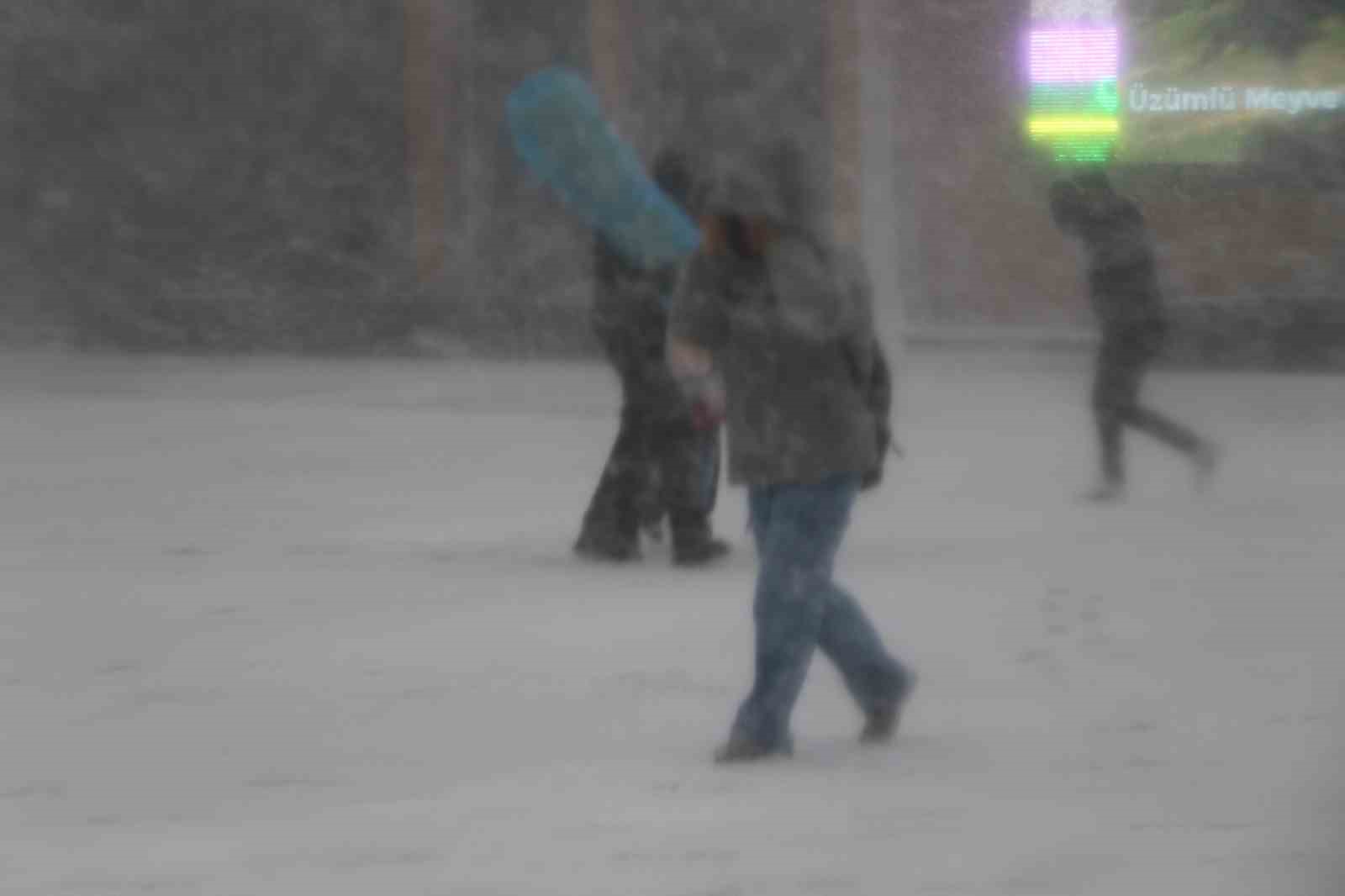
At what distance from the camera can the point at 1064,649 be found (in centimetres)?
773

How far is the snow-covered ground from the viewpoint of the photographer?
549 cm

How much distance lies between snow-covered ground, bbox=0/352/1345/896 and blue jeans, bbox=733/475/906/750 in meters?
0.14

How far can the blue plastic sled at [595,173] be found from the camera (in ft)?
30.0

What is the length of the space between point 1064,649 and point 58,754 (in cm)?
302

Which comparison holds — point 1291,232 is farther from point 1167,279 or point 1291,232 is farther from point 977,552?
point 977,552

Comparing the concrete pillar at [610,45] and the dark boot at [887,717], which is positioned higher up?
the concrete pillar at [610,45]

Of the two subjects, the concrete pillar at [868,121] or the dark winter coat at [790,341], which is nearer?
the dark winter coat at [790,341]

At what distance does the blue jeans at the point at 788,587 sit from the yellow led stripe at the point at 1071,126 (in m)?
7.43

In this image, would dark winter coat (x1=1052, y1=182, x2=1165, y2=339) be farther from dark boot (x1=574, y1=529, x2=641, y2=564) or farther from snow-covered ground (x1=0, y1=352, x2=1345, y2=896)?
dark boot (x1=574, y1=529, x2=641, y2=564)

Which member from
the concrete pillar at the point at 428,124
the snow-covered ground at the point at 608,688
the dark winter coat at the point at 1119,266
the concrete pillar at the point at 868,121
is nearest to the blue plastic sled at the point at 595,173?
the snow-covered ground at the point at 608,688

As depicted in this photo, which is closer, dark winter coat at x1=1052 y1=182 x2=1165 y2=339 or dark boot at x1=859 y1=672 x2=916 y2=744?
A: dark boot at x1=859 y1=672 x2=916 y2=744

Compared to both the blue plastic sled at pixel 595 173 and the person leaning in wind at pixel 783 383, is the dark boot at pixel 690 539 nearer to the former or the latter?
the blue plastic sled at pixel 595 173

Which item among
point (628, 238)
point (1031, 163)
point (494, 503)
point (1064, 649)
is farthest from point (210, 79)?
point (1064, 649)

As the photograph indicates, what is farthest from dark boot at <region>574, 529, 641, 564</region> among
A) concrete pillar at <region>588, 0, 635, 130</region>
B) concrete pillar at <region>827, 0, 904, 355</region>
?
concrete pillar at <region>588, 0, 635, 130</region>
